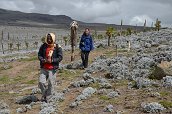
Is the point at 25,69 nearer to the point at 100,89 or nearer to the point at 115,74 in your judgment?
the point at 115,74

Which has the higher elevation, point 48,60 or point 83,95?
point 48,60

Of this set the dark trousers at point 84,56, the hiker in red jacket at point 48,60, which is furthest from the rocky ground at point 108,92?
the dark trousers at point 84,56

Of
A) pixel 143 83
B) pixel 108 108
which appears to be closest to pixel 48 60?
pixel 108 108

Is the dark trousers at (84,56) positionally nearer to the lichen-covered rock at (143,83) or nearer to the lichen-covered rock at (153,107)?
the lichen-covered rock at (143,83)

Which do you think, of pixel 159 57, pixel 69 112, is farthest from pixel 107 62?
pixel 69 112

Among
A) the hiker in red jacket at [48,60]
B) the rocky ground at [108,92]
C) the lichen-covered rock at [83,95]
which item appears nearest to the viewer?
the rocky ground at [108,92]

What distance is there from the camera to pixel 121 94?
54.6 feet

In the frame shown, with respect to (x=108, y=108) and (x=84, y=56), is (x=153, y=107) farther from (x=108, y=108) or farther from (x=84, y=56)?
(x=84, y=56)

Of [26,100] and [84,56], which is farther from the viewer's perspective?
[84,56]

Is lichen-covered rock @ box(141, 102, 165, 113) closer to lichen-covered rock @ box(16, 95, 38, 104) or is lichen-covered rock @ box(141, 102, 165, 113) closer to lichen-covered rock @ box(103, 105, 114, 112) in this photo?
lichen-covered rock @ box(103, 105, 114, 112)

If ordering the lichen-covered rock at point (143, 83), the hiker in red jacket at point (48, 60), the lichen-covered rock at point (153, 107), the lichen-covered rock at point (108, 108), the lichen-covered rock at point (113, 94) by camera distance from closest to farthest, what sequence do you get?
the lichen-covered rock at point (153, 107), the lichen-covered rock at point (108, 108), the hiker in red jacket at point (48, 60), the lichen-covered rock at point (113, 94), the lichen-covered rock at point (143, 83)

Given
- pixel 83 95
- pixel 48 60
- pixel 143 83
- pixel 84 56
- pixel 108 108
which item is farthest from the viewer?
pixel 84 56

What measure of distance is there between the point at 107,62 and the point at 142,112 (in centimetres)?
1115

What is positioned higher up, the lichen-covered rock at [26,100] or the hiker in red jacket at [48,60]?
the hiker in red jacket at [48,60]
